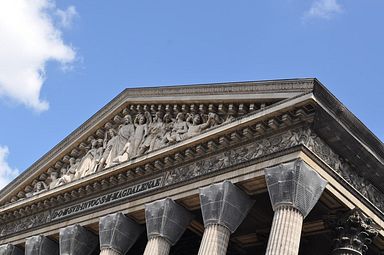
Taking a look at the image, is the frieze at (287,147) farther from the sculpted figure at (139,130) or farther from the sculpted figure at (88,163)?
the sculpted figure at (88,163)

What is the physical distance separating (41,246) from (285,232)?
13167mm

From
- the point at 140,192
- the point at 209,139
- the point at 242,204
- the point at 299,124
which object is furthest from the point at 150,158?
the point at 299,124

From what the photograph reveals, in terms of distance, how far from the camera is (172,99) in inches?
1038

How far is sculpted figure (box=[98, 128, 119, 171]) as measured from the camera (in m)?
28.5

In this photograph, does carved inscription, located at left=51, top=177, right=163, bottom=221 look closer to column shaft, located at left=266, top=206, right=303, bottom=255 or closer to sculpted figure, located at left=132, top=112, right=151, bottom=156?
sculpted figure, located at left=132, top=112, right=151, bottom=156

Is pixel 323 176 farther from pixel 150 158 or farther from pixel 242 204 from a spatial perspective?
pixel 150 158

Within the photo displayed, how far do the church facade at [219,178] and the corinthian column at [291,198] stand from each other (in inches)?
1.2

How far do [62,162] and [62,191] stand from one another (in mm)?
2770

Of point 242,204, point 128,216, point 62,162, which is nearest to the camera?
point 242,204

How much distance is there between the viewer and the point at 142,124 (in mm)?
28094

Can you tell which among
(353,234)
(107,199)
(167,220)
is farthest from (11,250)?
(353,234)

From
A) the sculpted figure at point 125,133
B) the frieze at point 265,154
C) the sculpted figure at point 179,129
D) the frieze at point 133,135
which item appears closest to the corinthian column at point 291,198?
the frieze at point 265,154

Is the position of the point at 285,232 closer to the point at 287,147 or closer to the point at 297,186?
the point at 297,186

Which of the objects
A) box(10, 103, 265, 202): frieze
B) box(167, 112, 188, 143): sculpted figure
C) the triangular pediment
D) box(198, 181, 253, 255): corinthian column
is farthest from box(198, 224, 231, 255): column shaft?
box(167, 112, 188, 143): sculpted figure
